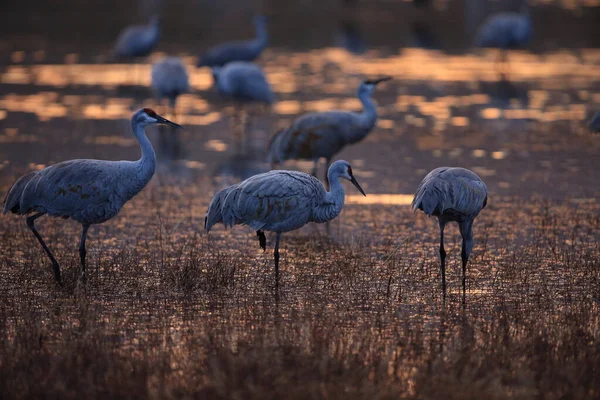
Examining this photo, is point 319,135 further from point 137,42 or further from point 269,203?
point 137,42

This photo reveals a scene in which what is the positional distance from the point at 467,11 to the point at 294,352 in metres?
34.9

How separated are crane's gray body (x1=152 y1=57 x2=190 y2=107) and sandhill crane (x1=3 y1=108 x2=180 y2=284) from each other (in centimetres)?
924

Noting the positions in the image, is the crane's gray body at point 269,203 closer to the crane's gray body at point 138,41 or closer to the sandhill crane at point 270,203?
the sandhill crane at point 270,203

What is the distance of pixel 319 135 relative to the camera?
41.2 ft

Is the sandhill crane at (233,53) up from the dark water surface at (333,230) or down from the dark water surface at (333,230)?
up

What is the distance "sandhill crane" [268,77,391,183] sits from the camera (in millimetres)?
12570

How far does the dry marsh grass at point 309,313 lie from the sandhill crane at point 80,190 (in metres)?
0.48

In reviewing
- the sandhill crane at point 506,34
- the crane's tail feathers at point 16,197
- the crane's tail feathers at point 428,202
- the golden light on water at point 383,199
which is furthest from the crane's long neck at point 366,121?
the sandhill crane at point 506,34

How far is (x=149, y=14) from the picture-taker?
36.3m

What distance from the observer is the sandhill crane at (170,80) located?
59.1 feet

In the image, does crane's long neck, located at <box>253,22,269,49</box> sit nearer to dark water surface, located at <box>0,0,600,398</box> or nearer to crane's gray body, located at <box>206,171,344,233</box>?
dark water surface, located at <box>0,0,600,398</box>

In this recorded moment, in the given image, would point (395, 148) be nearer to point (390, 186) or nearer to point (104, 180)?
point (390, 186)

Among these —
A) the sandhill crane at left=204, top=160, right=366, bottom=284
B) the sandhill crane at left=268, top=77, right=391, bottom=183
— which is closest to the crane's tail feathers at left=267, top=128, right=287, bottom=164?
the sandhill crane at left=268, top=77, right=391, bottom=183

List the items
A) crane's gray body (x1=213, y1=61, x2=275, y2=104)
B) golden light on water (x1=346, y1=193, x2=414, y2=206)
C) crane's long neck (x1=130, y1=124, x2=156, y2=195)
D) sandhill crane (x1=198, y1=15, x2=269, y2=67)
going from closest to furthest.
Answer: crane's long neck (x1=130, y1=124, x2=156, y2=195)
golden light on water (x1=346, y1=193, x2=414, y2=206)
crane's gray body (x1=213, y1=61, x2=275, y2=104)
sandhill crane (x1=198, y1=15, x2=269, y2=67)
